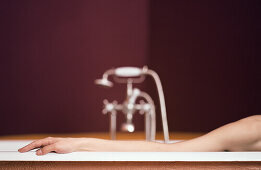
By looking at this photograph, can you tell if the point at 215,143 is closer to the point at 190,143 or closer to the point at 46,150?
the point at 190,143

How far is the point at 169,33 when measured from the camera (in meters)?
3.94

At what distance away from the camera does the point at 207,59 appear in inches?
150

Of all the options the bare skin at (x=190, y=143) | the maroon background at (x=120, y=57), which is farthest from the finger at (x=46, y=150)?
the maroon background at (x=120, y=57)

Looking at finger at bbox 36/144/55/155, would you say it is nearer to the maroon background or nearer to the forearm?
the forearm

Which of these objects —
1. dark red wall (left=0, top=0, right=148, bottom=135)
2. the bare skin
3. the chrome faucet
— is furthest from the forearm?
dark red wall (left=0, top=0, right=148, bottom=135)

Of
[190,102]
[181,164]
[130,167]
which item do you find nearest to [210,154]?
[181,164]

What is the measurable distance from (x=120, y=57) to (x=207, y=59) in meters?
1.06

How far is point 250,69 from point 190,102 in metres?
0.78

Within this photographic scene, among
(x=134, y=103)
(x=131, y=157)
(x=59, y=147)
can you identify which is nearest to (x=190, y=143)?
(x=131, y=157)

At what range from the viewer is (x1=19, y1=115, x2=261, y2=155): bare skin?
2.11 ft

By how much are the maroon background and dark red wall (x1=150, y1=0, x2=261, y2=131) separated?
11 millimetres

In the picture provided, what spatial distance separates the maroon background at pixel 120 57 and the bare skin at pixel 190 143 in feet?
10.3

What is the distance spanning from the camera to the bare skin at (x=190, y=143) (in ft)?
2.11

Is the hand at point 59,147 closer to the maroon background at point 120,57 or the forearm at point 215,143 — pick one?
the forearm at point 215,143
